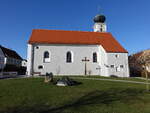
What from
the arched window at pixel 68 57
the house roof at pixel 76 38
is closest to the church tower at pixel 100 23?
the house roof at pixel 76 38

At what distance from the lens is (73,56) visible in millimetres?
28453

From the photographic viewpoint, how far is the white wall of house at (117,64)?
86.2 ft

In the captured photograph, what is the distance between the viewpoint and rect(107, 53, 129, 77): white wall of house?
26266 millimetres

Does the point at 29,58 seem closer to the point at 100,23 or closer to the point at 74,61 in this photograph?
the point at 74,61

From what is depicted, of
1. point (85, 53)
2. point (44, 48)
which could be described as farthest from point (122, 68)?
point (44, 48)

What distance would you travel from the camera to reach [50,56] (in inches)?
1088

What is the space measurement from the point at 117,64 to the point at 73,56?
9.08 metres

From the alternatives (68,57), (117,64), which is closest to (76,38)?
(68,57)

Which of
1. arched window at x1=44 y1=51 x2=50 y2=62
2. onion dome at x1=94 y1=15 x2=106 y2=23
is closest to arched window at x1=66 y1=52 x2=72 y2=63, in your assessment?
arched window at x1=44 y1=51 x2=50 y2=62

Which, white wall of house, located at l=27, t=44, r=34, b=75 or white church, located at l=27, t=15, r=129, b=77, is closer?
white wall of house, located at l=27, t=44, r=34, b=75

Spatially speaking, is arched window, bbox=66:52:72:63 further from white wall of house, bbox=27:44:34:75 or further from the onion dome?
the onion dome

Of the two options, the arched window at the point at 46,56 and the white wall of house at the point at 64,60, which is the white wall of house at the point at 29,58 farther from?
the arched window at the point at 46,56

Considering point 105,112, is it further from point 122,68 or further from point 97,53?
point 97,53

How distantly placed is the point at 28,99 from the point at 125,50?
23.7m
